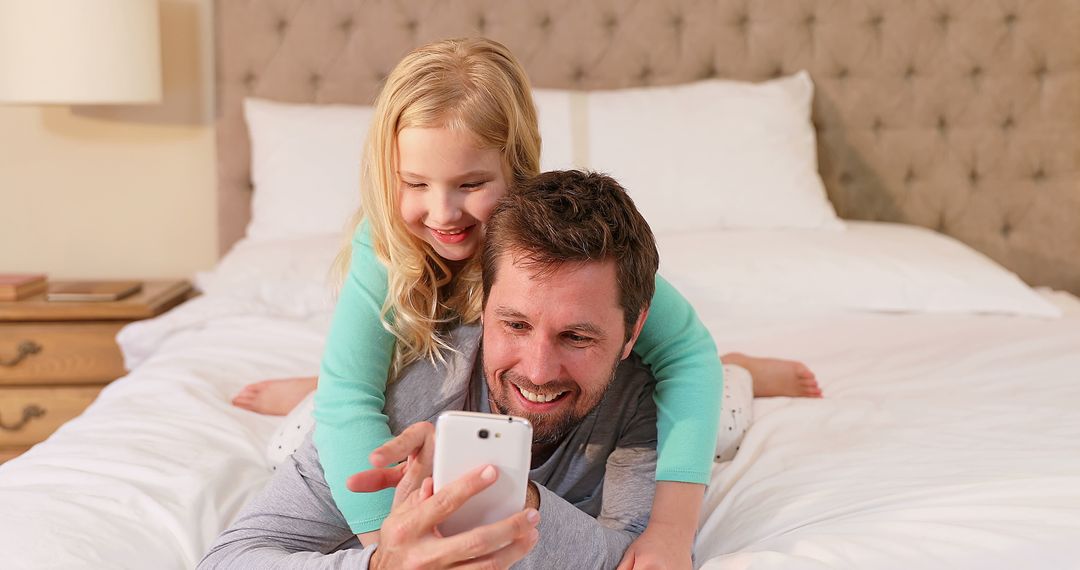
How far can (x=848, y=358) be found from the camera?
197 centimetres

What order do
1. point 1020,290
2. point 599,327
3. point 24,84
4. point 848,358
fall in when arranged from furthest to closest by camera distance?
point 24,84 < point 1020,290 < point 848,358 < point 599,327

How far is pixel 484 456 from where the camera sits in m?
0.89

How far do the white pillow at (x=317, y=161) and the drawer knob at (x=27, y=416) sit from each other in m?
0.69

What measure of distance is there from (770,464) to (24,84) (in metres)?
2.15

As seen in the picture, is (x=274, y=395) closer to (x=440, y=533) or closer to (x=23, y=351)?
(x=440, y=533)

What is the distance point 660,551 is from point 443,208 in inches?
20.3

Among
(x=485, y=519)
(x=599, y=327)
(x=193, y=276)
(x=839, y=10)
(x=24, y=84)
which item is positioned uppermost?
(x=839, y=10)

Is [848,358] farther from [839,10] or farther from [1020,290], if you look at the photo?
[839,10]

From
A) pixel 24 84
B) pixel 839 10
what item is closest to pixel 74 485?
pixel 24 84

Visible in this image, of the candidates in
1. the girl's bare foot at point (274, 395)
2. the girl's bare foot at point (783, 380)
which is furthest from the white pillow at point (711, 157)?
the girl's bare foot at point (274, 395)

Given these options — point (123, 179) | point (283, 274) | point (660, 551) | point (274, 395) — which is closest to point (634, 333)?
point (660, 551)

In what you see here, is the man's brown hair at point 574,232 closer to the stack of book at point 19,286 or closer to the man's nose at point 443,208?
the man's nose at point 443,208

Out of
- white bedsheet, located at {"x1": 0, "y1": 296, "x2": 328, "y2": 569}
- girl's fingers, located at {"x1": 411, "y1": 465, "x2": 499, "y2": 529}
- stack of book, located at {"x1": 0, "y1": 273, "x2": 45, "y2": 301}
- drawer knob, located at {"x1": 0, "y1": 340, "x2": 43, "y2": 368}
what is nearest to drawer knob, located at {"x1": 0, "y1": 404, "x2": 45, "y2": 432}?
drawer knob, located at {"x1": 0, "y1": 340, "x2": 43, "y2": 368}

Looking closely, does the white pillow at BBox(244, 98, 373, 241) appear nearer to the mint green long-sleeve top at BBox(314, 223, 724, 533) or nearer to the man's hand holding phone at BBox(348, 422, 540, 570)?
the mint green long-sleeve top at BBox(314, 223, 724, 533)
